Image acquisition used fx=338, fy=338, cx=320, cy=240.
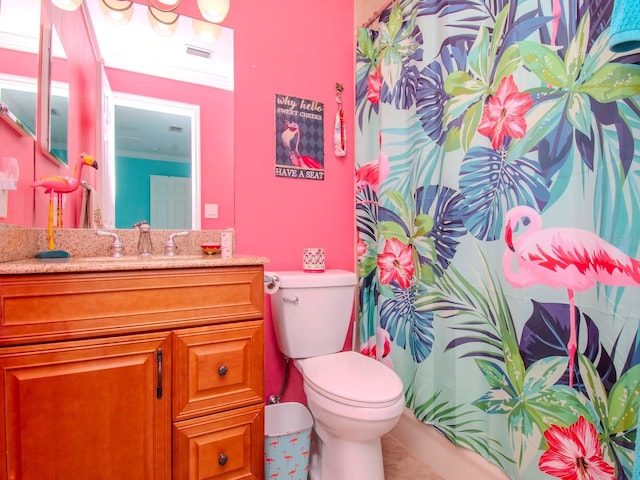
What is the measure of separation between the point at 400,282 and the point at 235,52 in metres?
1.35

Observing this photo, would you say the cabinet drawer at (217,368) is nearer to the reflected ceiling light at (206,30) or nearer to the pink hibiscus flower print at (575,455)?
the pink hibiscus flower print at (575,455)

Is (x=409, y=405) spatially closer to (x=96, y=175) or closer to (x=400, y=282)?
(x=400, y=282)

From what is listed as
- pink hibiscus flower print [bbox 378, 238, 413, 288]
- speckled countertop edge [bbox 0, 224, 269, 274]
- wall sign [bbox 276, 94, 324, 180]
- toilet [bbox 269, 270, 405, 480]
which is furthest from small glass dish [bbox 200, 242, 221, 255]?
pink hibiscus flower print [bbox 378, 238, 413, 288]

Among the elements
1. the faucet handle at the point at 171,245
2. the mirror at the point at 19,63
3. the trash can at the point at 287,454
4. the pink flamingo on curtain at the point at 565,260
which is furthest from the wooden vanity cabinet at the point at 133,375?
the pink flamingo on curtain at the point at 565,260

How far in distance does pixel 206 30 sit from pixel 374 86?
856mm

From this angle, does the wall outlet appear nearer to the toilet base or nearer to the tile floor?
the toilet base

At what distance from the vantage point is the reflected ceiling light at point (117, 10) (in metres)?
1.42

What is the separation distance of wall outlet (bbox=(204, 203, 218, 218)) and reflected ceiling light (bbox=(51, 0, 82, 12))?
892 millimetres

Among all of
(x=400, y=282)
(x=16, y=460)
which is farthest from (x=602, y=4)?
(x=16, y=460)

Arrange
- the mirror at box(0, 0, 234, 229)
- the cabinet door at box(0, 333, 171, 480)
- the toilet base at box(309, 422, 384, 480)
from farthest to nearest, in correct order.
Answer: the mirror at box(0, 0, 234, 229), the toilet base at box(309, 422, 384, 480), the cabinet door at box(0, 333, 171, 480)

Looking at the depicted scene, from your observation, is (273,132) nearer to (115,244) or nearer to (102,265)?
(115,244)

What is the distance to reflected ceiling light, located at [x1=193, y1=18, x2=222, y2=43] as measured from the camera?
5.10 feet

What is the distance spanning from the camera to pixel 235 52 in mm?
1622

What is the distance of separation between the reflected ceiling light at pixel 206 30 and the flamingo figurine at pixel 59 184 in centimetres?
75
